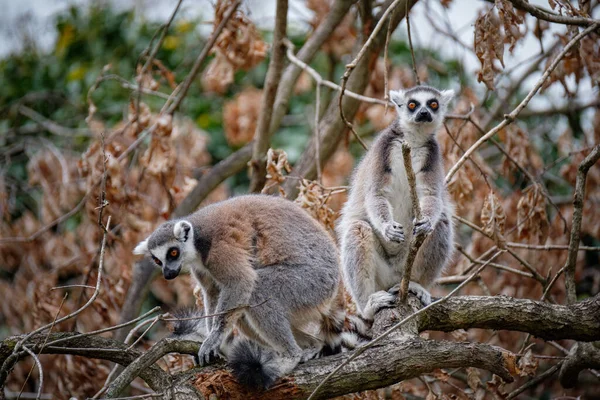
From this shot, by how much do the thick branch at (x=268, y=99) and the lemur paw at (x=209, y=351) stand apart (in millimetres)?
Answer: 2633

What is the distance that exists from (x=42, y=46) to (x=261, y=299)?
10.7 meters

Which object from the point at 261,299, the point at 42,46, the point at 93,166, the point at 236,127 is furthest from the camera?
the point at 42,46

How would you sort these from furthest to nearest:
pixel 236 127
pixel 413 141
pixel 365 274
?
pixel 236 127, pixel 413 141, pixel 365 274

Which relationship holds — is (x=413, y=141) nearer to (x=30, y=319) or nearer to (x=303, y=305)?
(x=303, y=305)

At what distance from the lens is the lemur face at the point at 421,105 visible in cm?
543

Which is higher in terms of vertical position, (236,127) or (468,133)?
(468,133)

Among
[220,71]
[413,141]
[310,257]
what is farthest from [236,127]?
[310,257]

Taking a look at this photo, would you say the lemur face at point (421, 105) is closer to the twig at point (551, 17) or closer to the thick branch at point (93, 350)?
the twig at point (551, 17)

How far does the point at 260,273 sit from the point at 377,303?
0.90m

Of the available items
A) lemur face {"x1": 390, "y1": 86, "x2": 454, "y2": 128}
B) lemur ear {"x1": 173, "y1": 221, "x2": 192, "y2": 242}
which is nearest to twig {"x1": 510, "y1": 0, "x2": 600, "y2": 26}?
lemur face {"x1": 390, "y1": 86, "x2": 454, "y2": 128}

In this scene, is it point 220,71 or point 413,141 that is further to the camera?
point 220,71

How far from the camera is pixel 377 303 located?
4812 millimetres

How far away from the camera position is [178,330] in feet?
15.6

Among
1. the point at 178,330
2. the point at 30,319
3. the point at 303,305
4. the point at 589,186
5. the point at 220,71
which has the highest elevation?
the point at 220,71
